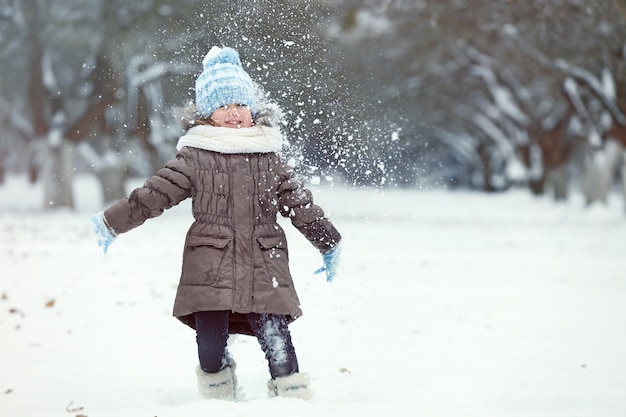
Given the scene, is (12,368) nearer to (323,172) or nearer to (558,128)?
(323,172)

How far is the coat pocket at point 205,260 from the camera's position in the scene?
4.22 meters

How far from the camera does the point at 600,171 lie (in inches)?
1123

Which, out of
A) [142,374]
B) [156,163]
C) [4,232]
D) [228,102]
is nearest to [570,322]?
[142,374]

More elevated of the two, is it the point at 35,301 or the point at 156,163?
the point at 156,163

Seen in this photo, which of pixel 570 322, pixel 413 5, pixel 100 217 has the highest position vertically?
pixel 413 5

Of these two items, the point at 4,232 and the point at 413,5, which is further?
the point at 413,5

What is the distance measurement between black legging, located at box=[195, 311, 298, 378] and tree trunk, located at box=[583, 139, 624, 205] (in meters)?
24.4

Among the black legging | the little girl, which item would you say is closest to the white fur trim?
the little girl

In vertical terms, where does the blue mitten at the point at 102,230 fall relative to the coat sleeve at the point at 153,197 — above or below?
below

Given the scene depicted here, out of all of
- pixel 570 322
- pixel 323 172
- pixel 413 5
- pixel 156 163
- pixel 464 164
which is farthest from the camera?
pixel 464 164

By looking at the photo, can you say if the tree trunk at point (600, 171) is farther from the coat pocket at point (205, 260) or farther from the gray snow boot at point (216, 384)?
the coat pocket at point (205, 260)

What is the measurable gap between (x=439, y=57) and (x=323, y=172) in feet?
91.8

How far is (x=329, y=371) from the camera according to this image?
18.0ft

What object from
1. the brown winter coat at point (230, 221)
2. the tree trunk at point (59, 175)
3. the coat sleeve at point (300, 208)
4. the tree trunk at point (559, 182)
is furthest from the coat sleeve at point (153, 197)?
the tree trunk at point (559, 182)
